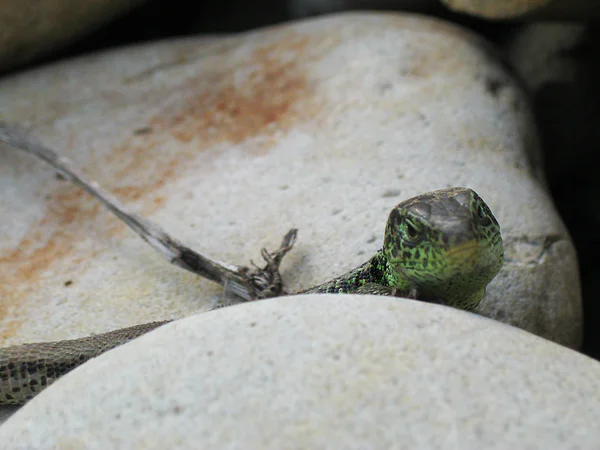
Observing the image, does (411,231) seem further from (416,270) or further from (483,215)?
(483,215)

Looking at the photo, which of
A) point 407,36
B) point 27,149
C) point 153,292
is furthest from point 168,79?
point 153,292

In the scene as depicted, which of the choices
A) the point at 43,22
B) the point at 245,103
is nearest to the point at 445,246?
the point at 245,103

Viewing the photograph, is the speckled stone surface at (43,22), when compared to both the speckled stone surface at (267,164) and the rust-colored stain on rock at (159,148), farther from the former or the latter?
the rust-colored stain on rock at (159,148)

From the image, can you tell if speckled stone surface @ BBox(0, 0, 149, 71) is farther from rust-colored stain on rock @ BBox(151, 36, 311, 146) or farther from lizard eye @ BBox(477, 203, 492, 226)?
lizard eye @ BBox(477, 203, 492, 226)

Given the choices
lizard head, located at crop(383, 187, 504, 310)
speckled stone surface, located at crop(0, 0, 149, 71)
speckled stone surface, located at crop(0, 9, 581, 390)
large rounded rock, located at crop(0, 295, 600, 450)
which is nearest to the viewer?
large rounded rock, located at crop(0, 295, 600, 450)

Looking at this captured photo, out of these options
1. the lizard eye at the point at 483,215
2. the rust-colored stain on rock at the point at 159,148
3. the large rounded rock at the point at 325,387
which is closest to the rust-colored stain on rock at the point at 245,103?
the rust-colored stain on rock at the point at 159,148

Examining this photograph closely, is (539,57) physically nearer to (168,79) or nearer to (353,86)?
(353,86)

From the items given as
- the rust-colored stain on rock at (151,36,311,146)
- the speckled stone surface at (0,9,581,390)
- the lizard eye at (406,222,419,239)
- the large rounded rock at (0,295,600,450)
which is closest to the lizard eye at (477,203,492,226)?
the lizard eye at (406,222,419,239)
